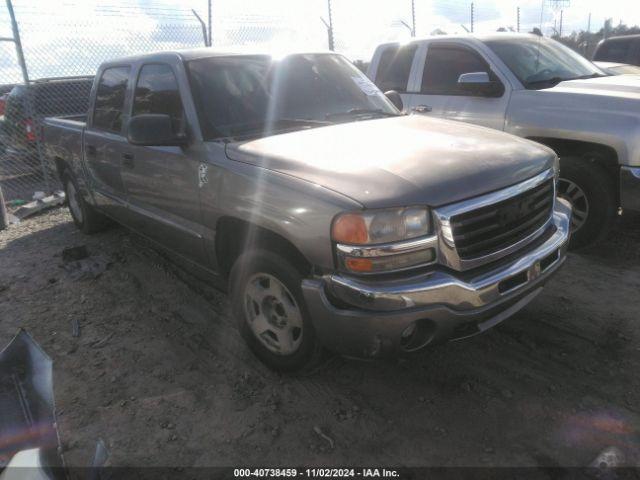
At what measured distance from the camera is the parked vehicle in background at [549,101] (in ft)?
14.0

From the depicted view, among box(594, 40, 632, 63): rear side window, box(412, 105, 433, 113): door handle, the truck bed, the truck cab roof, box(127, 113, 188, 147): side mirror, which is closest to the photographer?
box(127, 113, 188, 147): side mirror

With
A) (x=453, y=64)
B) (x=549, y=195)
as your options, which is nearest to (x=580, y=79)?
(x=453, y=64)

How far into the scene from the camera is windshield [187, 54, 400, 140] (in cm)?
333

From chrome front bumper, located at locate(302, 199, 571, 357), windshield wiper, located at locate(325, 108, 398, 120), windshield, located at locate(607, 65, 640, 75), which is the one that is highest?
windshield wiper, located at locate(325, 108, 398, 120)

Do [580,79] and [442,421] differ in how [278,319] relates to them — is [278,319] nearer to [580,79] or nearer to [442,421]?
[442,421]

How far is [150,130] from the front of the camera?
3.14m

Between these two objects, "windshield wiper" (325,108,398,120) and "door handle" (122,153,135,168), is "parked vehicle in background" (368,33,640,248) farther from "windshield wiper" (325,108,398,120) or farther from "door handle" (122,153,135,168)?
"door handle" (122,153,135,168)

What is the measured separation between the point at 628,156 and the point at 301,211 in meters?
3.08

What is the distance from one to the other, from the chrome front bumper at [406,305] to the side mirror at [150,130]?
140cm

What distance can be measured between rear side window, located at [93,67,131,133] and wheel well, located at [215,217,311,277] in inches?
68.6

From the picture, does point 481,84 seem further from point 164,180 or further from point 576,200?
point 164,180

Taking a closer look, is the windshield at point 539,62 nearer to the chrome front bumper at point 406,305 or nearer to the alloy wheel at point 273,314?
the chrome front bumper at point 406,305

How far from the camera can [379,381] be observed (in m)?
3.03

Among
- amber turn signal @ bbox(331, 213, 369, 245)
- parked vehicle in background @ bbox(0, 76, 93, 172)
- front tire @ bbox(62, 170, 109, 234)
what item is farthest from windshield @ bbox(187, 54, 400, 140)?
parked vehicle in background @ bbox(0, 76, 93, 172)
